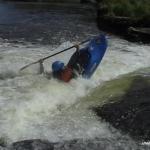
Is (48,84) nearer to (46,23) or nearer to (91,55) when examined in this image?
(91,55)

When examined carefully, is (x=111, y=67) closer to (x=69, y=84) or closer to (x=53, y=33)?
(x=69, y=84)

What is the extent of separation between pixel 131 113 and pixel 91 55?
3.18m

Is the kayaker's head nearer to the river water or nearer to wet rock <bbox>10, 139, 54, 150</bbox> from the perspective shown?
the river water

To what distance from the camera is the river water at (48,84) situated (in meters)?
9.23

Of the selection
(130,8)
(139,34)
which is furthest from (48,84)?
(130,8)

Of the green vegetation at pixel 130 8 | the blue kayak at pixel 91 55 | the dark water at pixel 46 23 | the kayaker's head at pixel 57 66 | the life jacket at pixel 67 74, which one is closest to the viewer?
the life jacket at pixel 67 74

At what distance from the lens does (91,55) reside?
41.3ft

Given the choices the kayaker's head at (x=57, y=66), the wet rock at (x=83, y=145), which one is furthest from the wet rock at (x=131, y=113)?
the kayaker's head at (x=57, y=66)

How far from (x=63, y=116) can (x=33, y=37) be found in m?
10.5

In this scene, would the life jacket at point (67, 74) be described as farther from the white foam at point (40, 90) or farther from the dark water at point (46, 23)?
the dark water at point (46, 23)

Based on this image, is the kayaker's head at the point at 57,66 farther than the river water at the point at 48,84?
Yes

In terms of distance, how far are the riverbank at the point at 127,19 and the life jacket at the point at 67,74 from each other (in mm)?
7743

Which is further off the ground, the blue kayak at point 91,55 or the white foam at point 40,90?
the blue kayak at point 91,55

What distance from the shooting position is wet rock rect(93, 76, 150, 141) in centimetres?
915
